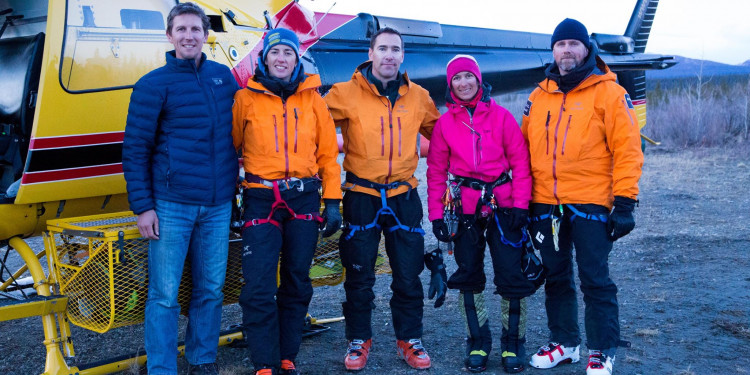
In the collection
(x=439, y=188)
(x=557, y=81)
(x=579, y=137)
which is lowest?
(x=439, y=188)

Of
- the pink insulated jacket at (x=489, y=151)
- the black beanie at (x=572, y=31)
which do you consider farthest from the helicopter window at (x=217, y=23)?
the black beanie at (x=572, y=31)

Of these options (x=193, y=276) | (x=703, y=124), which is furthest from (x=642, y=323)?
(x=703, y=124)

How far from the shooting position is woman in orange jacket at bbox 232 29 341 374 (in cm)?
351

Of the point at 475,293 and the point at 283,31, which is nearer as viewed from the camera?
the point at 283,31

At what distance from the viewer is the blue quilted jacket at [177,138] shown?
3258 mm

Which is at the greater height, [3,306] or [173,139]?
[173,139]

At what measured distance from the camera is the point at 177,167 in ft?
10.9

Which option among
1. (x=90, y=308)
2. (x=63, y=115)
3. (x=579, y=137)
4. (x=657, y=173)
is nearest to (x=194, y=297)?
(x=90, y=308)

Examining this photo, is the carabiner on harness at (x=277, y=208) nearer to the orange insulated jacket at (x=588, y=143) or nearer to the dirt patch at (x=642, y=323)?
the dirt patch at (x=642, y=323)

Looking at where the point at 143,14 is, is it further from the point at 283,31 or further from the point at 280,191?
the point at 280,191

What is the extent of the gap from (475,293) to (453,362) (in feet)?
1.62

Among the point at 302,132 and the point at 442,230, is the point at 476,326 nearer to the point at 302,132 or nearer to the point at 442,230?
the point at 442,230

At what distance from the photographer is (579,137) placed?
11.9ft

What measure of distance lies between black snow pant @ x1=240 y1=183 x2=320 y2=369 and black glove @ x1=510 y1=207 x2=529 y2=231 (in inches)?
43.0
